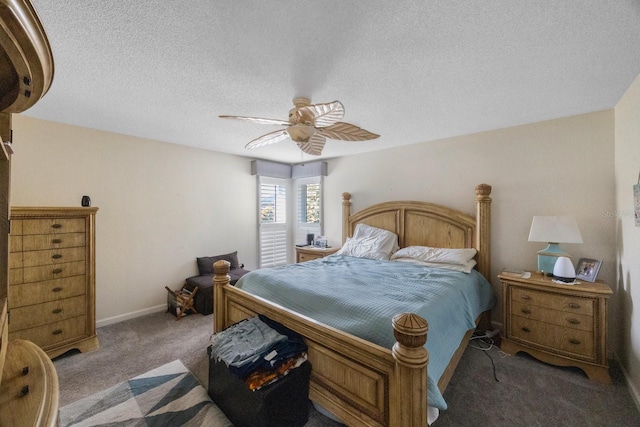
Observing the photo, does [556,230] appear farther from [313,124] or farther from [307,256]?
[307,256]

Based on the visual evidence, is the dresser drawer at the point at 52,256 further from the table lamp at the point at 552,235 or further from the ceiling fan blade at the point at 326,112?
→ the table lamp at the point at 552,235

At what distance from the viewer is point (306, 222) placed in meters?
4.97

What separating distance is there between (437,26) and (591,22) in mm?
754

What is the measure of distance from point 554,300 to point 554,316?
0.46 feet

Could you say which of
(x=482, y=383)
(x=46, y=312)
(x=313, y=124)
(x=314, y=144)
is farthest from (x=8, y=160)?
(x=482, y=383)

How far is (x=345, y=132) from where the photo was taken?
2234 millimetres

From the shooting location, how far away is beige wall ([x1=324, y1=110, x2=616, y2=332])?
2400 millimetres

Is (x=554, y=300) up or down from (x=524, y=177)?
down

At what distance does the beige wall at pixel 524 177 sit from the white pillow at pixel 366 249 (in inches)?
30.9

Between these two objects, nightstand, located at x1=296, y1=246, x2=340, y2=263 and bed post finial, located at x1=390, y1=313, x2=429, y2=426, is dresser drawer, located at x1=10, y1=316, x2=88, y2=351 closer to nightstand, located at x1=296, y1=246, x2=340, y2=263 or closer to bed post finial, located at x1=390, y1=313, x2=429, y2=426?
nightstand, located at x1=296, y1=246, x2=340, y2=263

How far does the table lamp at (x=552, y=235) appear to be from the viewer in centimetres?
226

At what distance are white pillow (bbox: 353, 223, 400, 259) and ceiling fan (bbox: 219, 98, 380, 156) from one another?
5.28ft

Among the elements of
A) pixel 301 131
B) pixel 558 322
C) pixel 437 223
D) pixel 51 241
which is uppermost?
pixel 301 131

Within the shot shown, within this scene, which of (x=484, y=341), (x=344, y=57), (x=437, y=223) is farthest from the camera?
(x=437, y=223)
